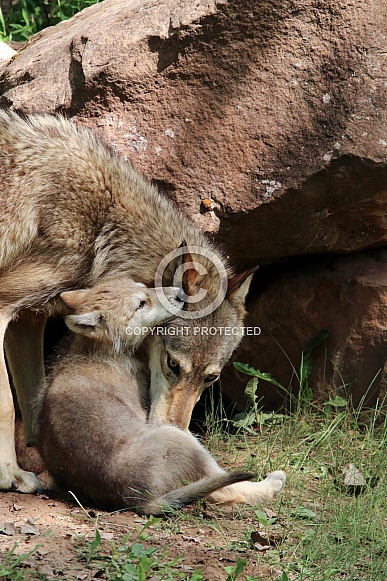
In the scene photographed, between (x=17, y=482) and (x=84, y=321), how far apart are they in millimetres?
1014

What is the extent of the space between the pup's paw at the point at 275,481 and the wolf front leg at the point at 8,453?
1.34m

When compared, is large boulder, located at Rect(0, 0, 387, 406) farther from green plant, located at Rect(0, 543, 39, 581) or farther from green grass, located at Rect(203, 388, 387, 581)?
green plant, located at Rect(0, 543, 39, 581)

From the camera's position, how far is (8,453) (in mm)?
4695

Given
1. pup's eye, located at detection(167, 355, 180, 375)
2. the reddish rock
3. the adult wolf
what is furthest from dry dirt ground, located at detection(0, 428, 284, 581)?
the reddish rock

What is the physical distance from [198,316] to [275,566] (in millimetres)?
1633

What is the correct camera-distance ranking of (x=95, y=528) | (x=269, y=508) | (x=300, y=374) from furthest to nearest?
(x=300, y=374) < (x=269, y=508) < (x=95, y=528)

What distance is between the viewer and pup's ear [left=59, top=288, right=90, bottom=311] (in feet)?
15.4

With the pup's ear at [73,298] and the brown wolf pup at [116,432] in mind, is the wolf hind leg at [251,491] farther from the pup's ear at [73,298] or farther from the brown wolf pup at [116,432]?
the pup's ear at [73,298]

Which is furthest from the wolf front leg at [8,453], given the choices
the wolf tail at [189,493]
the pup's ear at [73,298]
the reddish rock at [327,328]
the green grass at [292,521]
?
the reddish rock at [327,328]

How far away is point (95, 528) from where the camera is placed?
4098 mm

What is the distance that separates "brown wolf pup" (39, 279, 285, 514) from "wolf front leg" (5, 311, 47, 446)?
2.00 ft

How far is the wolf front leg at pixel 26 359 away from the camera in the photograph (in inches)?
213

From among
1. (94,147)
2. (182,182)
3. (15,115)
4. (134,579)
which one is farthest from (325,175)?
Answer: (134,579)

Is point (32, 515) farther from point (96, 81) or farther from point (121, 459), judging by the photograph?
point (96, 81)
